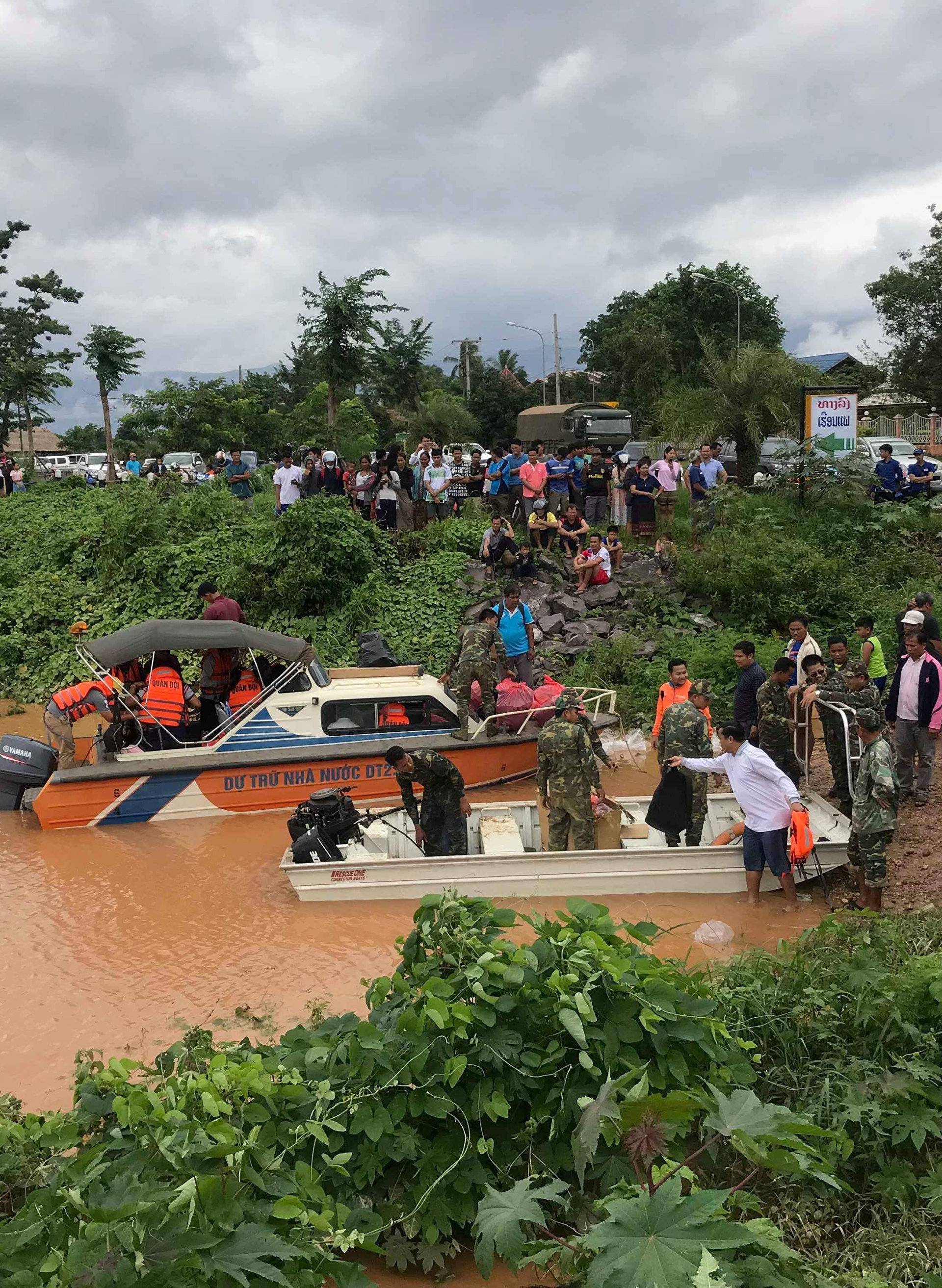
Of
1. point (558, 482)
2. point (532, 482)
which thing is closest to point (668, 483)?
point (558, 482)

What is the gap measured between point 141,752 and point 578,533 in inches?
346

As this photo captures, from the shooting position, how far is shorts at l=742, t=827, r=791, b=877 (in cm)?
841

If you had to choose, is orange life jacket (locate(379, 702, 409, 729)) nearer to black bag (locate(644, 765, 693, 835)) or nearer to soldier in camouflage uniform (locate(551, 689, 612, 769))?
soldier in camouflage uniform (locate(551, 689, 612, 769))

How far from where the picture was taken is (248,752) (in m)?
11.6

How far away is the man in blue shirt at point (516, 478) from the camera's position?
18781 mm

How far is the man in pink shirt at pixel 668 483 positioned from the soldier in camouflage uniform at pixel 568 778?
396 inches

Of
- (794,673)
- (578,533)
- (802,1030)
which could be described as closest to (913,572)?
(578,533)

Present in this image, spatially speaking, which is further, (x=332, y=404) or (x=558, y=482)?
(x=332, y=404)

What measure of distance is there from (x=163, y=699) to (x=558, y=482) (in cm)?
909

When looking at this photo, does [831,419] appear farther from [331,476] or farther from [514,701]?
[514,701]

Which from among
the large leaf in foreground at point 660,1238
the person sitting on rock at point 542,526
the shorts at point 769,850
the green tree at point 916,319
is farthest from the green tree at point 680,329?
the large leaf in foreground at point 660,1238

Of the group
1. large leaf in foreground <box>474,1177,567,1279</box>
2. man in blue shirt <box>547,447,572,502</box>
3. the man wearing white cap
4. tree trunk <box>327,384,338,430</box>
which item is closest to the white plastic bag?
large leaf in foreground <box>474,1177,567,1279</box>

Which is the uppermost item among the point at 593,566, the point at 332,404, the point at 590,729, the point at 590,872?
the point at 332,404

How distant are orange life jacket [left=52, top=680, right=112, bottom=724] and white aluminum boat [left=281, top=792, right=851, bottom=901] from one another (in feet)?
10.7
